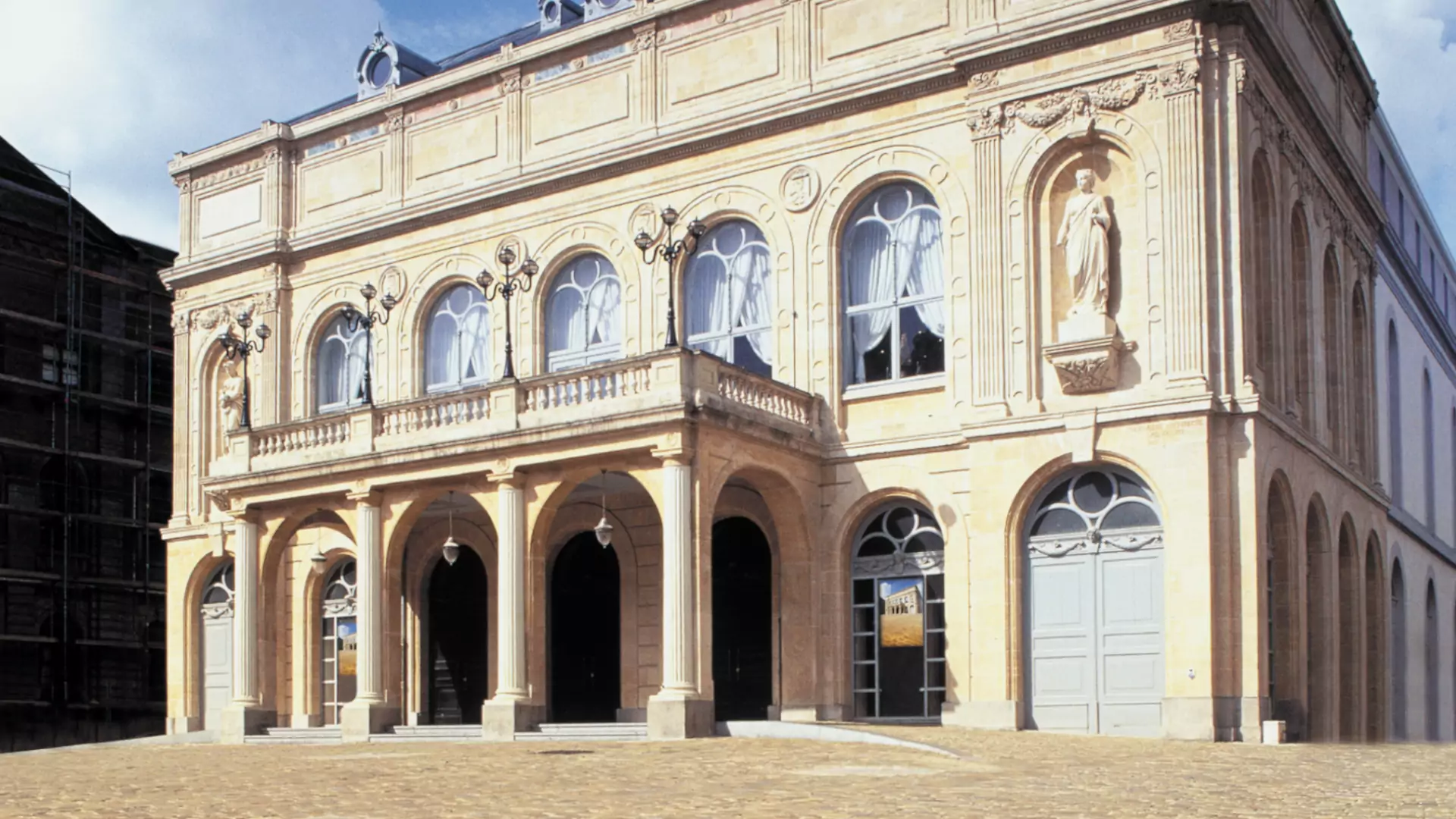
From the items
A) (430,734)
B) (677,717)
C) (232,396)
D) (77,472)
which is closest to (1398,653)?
(677,717)

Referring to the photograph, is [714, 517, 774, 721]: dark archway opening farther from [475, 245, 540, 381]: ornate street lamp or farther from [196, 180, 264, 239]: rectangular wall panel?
[196, 180, 264, 239]: rectangular wall panel

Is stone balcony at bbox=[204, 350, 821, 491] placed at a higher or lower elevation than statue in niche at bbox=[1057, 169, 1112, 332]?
lower

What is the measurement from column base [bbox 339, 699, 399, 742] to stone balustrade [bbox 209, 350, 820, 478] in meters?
4.35

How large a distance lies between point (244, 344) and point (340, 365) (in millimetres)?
4463

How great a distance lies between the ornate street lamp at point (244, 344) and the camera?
35.5 meters

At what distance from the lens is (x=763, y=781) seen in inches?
722

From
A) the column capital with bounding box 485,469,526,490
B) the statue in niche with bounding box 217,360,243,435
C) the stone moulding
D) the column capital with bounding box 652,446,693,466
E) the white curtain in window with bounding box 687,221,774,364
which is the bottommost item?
the column capital with bounding box 485,469,526,490

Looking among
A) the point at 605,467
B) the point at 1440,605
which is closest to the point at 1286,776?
the point at 605,467

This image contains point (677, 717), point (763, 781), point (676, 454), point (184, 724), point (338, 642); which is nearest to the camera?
point (763, 781)

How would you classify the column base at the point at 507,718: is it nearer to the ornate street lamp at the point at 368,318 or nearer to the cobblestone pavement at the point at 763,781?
the cobblestone pavement at the point at 763,781

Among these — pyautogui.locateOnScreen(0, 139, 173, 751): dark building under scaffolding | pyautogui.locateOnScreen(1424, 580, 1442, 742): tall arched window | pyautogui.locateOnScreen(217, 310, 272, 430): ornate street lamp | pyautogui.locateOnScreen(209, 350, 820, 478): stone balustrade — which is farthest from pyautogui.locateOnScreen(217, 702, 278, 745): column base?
pyautogui.locateOnScreen(1424, 580, 1442, 742): tall arched window

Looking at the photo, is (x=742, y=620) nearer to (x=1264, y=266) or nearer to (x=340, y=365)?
(x=1264, y=266)

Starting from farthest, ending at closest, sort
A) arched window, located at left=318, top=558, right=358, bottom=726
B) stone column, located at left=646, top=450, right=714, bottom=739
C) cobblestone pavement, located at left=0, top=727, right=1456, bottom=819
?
arched window, located at left=318, top=558, right=358, bottom=726 → stone column, located at left=646, top=450, right=714, bottom=739 → cobblestone pavement, located at left=0, top=727, right=1456, bottom=819

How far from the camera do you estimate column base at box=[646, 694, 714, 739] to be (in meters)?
27.0
